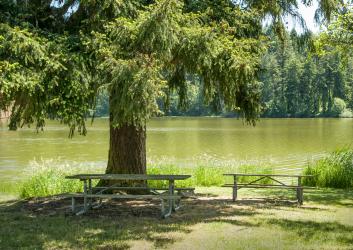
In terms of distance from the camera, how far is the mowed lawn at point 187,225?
6098mm

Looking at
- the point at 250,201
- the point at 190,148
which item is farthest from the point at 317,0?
the point at 190,148

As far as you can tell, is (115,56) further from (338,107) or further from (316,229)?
(338,107)

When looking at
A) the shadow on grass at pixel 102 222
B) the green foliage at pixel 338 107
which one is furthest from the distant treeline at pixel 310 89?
the shadow on grass at pixel 102 222

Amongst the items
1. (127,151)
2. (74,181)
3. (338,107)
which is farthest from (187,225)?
(338,107)

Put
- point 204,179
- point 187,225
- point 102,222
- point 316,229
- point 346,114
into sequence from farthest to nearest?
1. point 346,114
2. point 204,179
3. point 102,222
4. point 187,225
5. point 316,229

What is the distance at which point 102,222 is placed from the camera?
7355 mm

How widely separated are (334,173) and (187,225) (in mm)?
6799

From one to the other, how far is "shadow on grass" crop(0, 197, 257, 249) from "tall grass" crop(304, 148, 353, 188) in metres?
4.19

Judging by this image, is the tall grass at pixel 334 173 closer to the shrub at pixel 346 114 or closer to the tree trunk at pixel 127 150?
the tree trunk at pixel 127 150

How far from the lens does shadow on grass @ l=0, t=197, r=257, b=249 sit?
6250 mm

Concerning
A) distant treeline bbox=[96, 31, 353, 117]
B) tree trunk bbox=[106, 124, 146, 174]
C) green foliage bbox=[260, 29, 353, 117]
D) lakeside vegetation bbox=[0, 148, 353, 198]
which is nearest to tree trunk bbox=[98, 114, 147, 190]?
tree trunk bbox=[106, 124, 146, 174]

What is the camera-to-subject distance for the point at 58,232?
22.1 ft

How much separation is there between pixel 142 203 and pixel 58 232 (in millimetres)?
2554

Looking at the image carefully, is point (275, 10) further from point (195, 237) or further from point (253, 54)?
point (195, 237)
